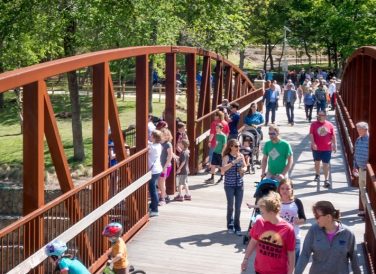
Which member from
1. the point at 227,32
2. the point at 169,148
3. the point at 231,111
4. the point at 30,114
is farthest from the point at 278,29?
the point at 30,114

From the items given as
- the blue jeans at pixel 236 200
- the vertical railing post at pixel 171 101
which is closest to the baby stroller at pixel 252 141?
the vertical railing post at pixel 171 101

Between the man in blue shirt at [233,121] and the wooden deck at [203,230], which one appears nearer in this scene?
the wooden deck at [203,230]

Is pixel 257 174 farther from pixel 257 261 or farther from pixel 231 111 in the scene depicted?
pixel 257 261

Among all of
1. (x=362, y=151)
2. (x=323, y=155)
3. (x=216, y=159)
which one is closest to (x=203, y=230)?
(x=362, y=151)

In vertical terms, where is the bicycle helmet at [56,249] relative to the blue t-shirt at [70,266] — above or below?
above

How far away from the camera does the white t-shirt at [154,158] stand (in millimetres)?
11328

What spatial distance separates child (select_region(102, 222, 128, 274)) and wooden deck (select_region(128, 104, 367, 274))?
108 centimetres

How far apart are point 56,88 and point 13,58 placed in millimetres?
16244

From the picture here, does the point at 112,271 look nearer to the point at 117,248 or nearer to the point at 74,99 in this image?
the point at 117,248

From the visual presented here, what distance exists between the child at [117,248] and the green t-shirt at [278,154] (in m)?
3.76

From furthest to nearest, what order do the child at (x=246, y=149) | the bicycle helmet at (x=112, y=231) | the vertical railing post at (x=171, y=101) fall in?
the child at (x=246, y=149) < the vertical railing post at (x=171, y=101) < the bicycle helmet at (x=112, y=231)

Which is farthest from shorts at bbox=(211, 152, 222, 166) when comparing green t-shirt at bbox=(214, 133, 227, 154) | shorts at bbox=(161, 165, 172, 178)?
shorts at bbox=(161, 165, 172, 178)

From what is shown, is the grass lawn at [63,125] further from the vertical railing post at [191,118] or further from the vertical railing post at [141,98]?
the vertical railing post at [141,98]

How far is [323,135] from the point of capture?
44.9 ft
